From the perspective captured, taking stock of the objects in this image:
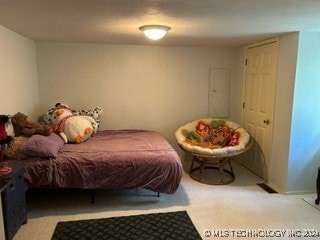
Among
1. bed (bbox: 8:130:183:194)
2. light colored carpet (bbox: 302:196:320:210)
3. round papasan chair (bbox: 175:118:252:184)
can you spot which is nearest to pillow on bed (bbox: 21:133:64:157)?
bed (bbox: 8:130:183:194)

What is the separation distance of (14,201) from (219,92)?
351cm

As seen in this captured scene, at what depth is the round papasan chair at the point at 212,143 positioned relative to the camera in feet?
11.5

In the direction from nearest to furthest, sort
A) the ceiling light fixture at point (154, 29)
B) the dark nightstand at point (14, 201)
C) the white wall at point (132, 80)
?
the dark nightstand at point (14, 201)
the ceiling light fixture at point (154, 29)
the white wall at point (132, 80)

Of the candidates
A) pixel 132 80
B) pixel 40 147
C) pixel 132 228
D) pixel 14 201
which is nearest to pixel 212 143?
pixel 132 80

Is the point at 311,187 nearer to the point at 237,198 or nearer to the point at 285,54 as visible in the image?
the point at 237,198

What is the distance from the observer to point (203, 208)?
2.92m

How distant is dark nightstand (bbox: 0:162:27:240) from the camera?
2.14 m

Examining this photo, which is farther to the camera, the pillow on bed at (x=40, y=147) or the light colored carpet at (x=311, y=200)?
the light colored carpet at (x=311, y=200)

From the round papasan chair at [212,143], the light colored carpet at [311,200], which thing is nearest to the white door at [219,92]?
the round papasan chair at [212,143]

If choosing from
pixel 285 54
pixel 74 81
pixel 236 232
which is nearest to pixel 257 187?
pixel 236 232

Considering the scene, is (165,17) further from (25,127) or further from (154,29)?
(25,127)

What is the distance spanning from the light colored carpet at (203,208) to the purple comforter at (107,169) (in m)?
0.28

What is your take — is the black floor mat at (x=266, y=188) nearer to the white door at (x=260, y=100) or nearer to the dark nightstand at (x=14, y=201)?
the white door at (x=260, y=100)

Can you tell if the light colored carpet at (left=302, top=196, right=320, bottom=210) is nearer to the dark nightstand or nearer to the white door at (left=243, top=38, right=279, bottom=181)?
the white door at (left=243, top=38, right=279, bottom=181)
